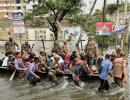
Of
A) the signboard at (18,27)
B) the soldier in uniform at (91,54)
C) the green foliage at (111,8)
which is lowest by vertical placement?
the soldier in uniform at (91,54)

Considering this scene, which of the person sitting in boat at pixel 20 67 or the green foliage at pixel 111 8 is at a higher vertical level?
the green foliage at pixel 111 8

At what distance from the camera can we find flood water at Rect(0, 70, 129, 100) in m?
17.6

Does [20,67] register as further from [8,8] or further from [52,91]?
[8,8]

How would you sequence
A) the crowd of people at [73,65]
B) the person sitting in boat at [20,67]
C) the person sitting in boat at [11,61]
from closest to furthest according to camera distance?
the crowd of people at [73,65]
the person sitting in boat at [20,67]
the person sitting in boat at [11,61]

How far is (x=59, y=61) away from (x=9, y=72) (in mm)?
3361

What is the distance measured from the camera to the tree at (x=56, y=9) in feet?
106

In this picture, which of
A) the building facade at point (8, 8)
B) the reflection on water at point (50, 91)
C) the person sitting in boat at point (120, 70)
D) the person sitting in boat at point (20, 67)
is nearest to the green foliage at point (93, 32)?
the building facade at point (8, 8)

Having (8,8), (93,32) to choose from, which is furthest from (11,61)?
(8,8)

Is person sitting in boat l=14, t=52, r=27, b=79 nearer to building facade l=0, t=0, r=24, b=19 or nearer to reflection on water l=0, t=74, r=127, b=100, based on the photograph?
reflection on water l=0, t=74, r=127, b=100

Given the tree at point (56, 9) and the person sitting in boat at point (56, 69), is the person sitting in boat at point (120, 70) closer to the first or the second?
the person sitting in boat at point (56, 69)

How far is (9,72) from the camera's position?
2297 centimetres

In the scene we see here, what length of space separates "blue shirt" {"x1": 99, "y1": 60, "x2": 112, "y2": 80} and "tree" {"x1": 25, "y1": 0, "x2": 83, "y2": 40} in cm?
1515

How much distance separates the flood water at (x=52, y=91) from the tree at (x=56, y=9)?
11.7 m

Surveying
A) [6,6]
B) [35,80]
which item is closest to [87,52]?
[35,80]
